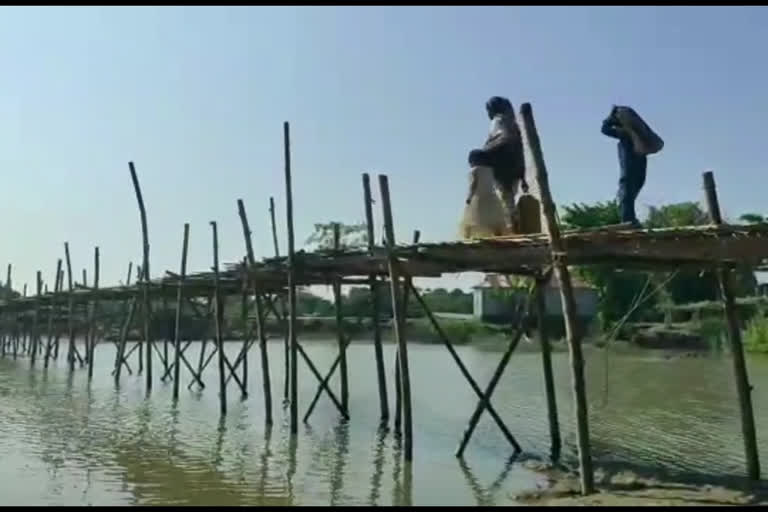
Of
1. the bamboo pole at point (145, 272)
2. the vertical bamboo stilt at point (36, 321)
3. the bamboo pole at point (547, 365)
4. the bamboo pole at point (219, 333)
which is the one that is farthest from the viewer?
the vertical bamboo stilt at point (36, 321)

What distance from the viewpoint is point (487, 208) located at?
10773 mm

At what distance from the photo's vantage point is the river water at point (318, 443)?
10.1m

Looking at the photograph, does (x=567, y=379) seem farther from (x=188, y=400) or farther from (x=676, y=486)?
(x=676, y=486)

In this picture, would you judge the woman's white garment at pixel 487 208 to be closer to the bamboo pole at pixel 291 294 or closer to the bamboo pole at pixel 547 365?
the bamboo pole at pixel 547 365

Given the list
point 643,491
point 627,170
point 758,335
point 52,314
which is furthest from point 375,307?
point 758,335

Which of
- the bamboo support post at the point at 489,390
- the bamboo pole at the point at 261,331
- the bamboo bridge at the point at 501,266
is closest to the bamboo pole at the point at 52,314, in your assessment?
the bamboo bridge at the point at 501,266

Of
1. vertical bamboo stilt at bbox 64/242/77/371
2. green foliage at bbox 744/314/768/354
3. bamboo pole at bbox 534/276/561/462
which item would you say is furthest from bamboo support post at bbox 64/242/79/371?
green foliage at bbox 744/314/768/354

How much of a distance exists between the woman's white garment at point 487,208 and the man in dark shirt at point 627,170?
59.3 inches

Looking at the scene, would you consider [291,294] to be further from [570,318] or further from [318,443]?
[570,318]

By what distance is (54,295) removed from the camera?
29.8 meters

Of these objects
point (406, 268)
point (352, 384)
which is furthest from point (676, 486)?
point (352, 384)

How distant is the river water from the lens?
10.1 metres

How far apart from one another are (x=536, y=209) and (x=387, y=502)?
3.69 meters

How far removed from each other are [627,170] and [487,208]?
177 centimetres
